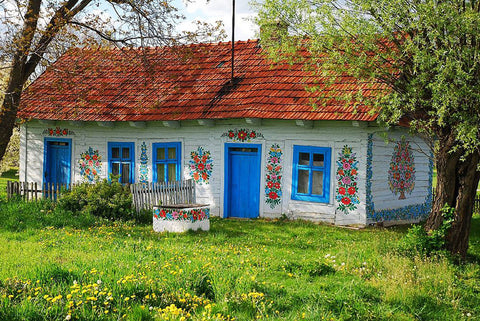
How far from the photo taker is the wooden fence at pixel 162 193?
14.0 metres

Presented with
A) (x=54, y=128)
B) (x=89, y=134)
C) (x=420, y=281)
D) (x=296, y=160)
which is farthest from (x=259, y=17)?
(x=54, y=128)

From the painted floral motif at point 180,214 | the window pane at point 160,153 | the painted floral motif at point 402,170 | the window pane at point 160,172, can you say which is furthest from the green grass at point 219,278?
the window pane at point 160,153

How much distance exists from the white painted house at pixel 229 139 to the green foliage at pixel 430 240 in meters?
3.55

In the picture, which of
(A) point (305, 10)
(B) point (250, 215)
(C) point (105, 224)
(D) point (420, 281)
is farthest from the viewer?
(B) point (250, 215)

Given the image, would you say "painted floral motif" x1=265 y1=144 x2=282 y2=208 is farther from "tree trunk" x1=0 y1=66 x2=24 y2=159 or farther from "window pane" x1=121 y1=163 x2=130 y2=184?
"tree trunk" x1=0 y1=66 x2=24 y2=159

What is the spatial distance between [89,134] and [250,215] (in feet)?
21.6

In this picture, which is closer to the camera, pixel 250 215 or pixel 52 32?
pixel 52 32

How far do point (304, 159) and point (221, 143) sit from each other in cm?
269

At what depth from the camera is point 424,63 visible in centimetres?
887

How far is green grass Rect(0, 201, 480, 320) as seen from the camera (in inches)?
238

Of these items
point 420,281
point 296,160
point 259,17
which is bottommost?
point 420,281

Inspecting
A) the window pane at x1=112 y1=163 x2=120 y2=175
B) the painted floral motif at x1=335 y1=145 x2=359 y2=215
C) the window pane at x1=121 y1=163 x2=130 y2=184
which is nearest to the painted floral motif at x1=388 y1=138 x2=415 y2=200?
the painted floral motif at x1=335 y1=145 x2=359 y2=215

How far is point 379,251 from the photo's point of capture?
383 inches

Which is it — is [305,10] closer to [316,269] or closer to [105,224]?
[316,269]
